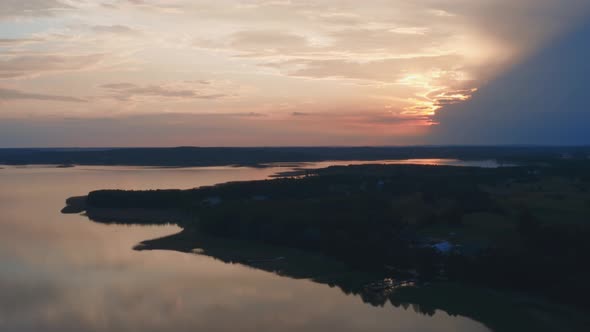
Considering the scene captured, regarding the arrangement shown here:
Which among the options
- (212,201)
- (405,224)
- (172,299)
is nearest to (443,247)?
(405,224)

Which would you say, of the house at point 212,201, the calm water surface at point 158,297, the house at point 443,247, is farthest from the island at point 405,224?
the calm water surface at point 158,297

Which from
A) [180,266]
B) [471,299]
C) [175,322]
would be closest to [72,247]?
[180,266]

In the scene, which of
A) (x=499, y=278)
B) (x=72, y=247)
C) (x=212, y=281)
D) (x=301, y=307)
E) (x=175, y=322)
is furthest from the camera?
(x=72, y=247)

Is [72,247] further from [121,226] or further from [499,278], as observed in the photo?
[499,278]

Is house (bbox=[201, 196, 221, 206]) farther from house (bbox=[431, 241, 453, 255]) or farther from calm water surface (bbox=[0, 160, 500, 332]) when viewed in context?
house (bbox=[431, 241, 453, 255])

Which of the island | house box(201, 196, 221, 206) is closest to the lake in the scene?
the island

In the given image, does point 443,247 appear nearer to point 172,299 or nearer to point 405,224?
point 405,224
